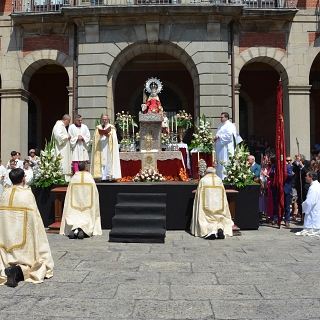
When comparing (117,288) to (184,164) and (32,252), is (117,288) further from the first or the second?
(184,164)

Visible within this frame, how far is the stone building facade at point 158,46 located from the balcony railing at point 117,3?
4cm

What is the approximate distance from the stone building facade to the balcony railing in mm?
35

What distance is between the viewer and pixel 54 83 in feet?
60.8

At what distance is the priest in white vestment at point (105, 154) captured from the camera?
10070 millimetres

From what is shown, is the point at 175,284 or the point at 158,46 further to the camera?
the point at 158,46

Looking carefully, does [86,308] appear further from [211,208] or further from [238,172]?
[238,172]

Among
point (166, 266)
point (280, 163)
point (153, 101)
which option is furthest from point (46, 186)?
point (280, 163)

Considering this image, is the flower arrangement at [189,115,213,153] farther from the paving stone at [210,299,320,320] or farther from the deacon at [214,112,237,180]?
the paving stone at [210,299,320,320]

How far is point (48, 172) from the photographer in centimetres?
920

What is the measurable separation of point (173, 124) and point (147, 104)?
3.31 feet

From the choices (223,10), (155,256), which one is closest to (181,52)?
(223,10)

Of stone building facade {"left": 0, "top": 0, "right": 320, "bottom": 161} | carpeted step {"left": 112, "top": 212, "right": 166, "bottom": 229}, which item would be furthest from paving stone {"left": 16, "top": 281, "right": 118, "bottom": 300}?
stone building facade {"left": 0, "top": 0, "right": 320, "bottom": 161}

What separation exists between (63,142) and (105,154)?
3.44ft

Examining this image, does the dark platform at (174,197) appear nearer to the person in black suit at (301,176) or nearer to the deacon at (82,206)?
the deacon at (82,206)
